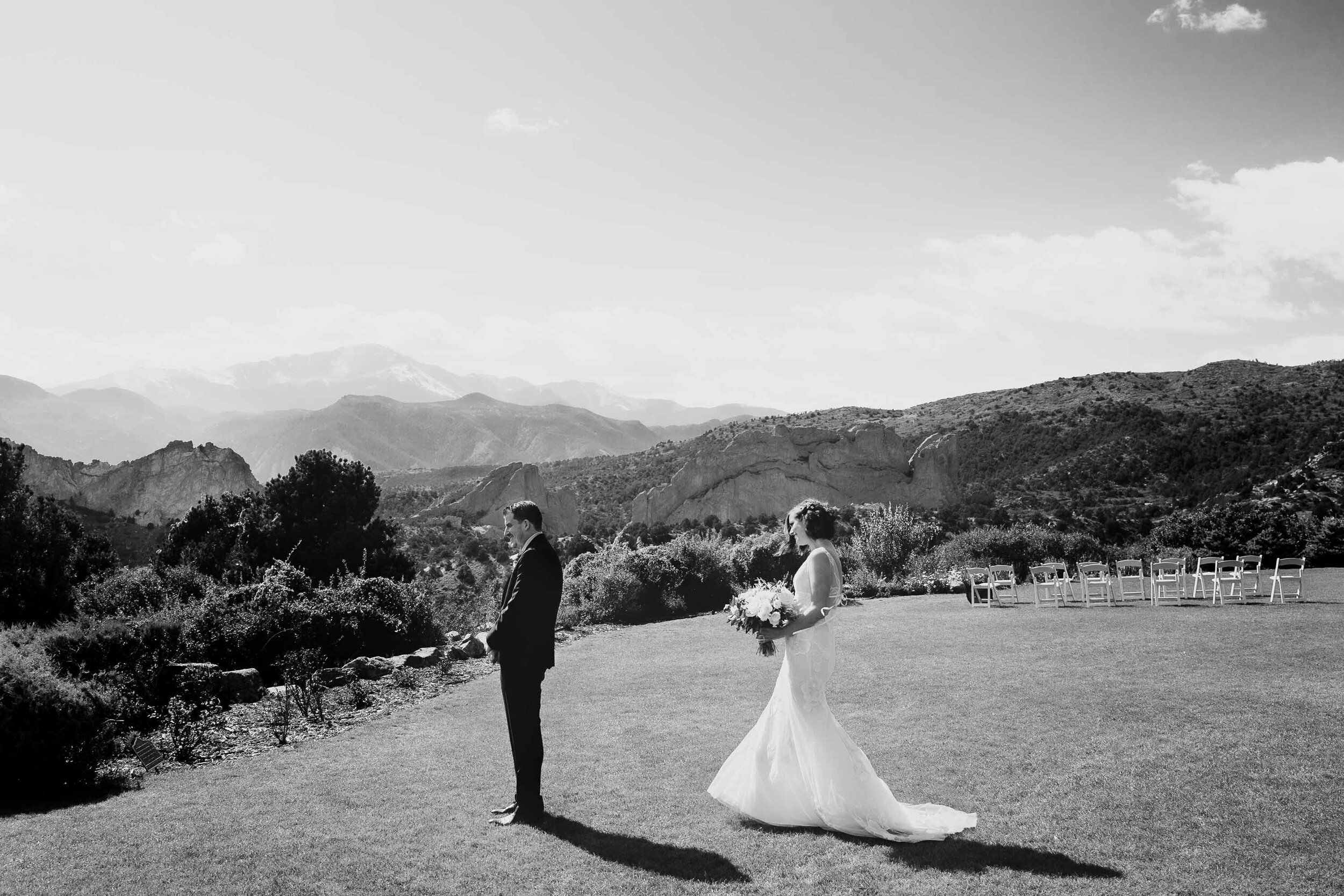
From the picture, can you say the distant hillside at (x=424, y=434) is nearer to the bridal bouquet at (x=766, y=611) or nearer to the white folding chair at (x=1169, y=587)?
the white folding chair at (x=1169, y=587)

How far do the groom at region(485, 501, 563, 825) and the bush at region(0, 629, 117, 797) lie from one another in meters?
3.73

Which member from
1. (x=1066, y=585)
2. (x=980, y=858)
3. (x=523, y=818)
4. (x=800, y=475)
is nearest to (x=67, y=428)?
(x=800, y=475)

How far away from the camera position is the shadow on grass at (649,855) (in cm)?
497

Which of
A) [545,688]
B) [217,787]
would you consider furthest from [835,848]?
[545,688]

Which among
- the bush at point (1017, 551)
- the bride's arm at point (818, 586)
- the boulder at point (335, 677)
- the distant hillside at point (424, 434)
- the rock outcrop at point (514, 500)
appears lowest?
the boulder at point (335, 677)

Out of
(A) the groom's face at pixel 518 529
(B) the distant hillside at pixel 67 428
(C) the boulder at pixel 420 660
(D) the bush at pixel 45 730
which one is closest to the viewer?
(A) the groom's face at pixel 518 529

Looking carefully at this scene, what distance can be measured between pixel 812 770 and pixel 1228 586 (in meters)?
16.1

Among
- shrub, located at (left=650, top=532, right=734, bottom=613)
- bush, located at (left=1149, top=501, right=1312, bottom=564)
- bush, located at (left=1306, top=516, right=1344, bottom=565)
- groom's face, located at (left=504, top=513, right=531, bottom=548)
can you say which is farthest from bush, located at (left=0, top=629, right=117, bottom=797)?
bush, located at (left=1306, top=516, right=1344, bottom=565)

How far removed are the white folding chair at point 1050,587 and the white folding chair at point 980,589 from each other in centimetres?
92

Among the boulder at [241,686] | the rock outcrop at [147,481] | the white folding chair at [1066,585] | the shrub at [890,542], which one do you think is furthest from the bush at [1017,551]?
the rock outcrop at [147,481]

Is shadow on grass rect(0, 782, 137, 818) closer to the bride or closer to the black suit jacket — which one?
the black suit jacket

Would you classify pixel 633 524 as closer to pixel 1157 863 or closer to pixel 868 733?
pixel 868 733

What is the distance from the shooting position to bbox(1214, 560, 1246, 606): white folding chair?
16.8 meters

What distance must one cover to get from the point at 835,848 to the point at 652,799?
5.47 feet
